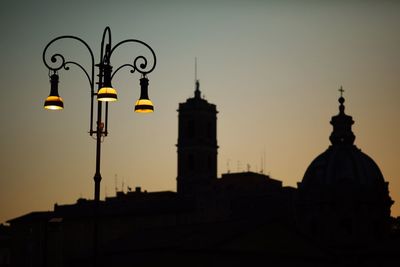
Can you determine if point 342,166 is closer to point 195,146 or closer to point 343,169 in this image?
point 343,169

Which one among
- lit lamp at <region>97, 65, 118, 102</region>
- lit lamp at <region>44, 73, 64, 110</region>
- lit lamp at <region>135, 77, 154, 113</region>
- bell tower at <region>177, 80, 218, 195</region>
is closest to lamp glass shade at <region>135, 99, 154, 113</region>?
lit lamp at <region>135, 77, 154, 113</region>

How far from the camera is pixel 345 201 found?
62.4 meters

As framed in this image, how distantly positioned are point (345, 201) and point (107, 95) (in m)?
47.1

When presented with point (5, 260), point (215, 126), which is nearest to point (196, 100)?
point (215, 126)

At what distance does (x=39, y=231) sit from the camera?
60.1m

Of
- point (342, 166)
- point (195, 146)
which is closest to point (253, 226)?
point (342, 166)

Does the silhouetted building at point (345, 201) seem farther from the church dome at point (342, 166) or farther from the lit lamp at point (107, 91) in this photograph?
the lit lamp at point (107, 91)

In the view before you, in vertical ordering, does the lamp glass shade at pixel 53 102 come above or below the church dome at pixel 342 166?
below

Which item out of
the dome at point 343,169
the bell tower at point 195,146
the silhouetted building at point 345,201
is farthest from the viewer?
the bell tower at point 195,146

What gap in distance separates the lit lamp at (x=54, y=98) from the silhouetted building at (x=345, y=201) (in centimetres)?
4471

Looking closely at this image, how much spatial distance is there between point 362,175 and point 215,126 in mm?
31884

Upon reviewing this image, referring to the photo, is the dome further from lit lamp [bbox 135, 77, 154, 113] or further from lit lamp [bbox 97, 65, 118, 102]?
lit lamp [bbox 97, 65, 118, 102]

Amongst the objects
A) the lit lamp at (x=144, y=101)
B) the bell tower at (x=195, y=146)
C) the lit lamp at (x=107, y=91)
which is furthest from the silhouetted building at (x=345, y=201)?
the lit lamp at (x=107, y=91)

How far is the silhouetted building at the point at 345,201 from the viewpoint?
6175cm
